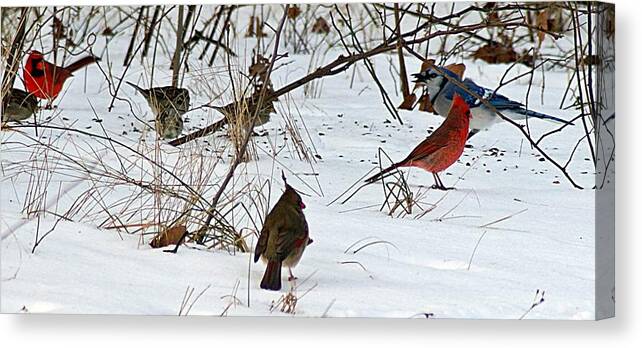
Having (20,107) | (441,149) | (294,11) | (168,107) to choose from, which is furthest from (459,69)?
(20,107)

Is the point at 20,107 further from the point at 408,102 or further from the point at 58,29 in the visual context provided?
the point at 408,102

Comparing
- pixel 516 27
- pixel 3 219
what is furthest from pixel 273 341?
pixel 516 27

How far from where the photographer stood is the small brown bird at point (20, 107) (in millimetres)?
2812

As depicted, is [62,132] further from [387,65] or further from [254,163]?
[387,65]

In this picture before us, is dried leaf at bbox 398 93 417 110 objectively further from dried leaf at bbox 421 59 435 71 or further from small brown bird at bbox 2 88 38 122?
small brown bird at bbox 2 88 38 122

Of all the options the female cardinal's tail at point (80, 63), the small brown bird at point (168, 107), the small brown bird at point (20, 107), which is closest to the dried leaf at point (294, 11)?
the small brown bird at point (168, 107)

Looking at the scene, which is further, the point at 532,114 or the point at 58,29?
the point at 58,29

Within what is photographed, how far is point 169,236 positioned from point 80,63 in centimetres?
42

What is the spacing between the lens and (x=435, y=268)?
105 inches

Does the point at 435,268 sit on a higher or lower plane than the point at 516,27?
lower

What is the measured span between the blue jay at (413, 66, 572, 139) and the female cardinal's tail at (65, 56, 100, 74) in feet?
2.21

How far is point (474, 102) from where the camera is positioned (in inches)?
107

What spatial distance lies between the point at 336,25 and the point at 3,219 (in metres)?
0.78

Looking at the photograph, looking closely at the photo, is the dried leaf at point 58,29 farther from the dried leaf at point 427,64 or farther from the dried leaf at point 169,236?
the dried leaf at point 427,64
